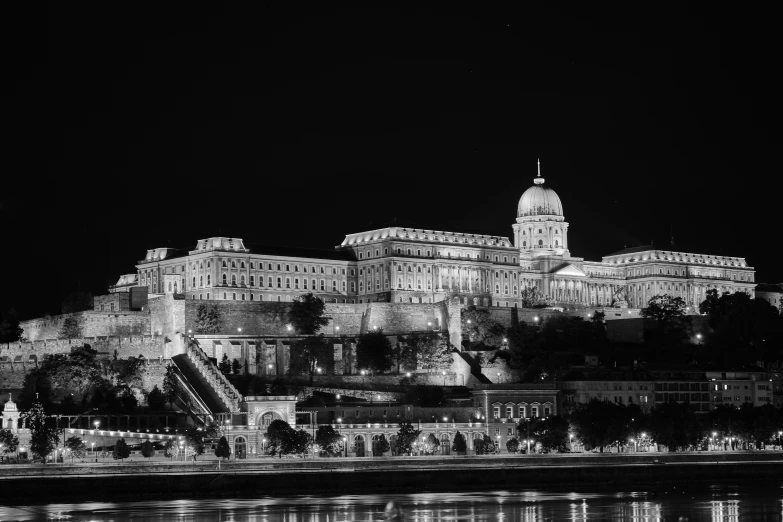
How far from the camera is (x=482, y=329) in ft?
445

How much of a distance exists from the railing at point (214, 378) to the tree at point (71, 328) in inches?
443

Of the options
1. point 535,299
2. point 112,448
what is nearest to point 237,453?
point 112,448

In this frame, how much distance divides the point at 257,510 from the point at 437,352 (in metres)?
49.7

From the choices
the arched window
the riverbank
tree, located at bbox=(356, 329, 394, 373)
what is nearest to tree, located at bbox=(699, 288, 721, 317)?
tree, located at bbox=(356, 329, 394, 373)

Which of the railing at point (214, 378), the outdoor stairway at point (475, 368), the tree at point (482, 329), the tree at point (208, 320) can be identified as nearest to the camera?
the railing at point (214, 378)

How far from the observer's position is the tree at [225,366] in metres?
115

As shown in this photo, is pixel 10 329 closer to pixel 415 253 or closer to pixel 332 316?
pixel 332 316

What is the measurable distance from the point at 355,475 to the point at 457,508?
34.4 feet

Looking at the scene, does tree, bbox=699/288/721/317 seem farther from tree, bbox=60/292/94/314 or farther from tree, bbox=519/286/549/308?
tree, bbox=60/292/94/314

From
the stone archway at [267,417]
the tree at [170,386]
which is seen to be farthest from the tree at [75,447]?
the tree at [170,386]

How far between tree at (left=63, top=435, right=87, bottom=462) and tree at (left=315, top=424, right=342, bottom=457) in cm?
1339

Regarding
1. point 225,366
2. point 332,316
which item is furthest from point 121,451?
point 332,316

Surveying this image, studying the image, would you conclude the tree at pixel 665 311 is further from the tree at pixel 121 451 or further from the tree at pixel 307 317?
the tree at pixel 121 451

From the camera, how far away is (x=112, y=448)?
319 feet
